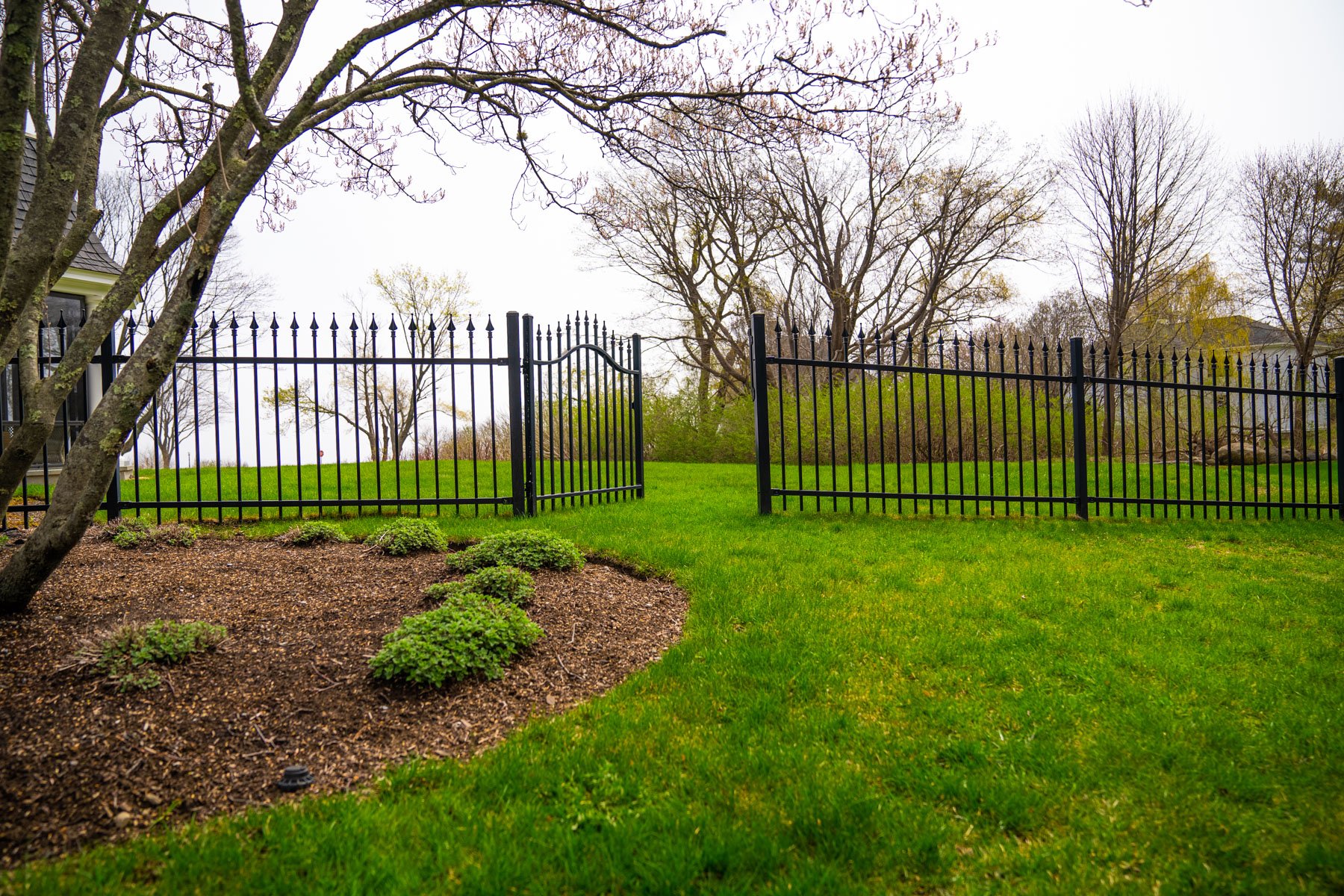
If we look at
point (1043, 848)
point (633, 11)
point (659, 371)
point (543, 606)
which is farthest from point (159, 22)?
point (659, 371)

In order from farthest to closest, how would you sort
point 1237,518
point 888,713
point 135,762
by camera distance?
point 1237,518 → point 888,713 → point 135,762

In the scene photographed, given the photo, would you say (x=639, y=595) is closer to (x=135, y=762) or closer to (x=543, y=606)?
(x=543, y=606)

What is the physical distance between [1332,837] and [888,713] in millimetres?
1436

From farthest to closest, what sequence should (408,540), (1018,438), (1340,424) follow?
1. (1340,424)
2. (1018,438)
3. (408,540)

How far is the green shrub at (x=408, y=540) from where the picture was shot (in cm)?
533

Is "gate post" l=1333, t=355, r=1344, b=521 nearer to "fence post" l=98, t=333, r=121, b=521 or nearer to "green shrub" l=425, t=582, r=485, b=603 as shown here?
"green shrub" l=425, t=582, r=485, b=603

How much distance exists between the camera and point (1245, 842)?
7.49 feet

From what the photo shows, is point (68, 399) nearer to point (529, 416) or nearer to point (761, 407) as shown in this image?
point (529, 416)

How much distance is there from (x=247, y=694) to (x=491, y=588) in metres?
1.41

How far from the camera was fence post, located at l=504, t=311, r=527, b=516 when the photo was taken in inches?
292

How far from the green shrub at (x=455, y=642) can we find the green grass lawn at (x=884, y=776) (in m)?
0.50

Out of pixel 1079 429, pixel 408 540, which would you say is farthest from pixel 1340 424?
pixel 408 540

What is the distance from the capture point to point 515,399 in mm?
7395

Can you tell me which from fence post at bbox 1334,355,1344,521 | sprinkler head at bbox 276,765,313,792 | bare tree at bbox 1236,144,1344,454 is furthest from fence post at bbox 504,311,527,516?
bare tree at bbox 1236,144,1344,454
